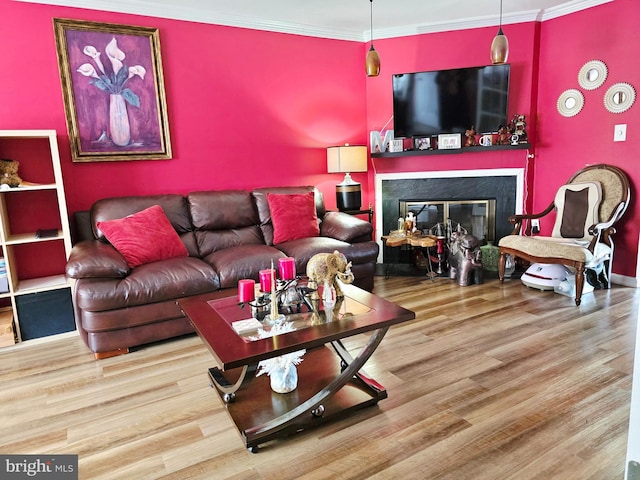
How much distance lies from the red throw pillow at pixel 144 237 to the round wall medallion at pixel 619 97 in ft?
12.6

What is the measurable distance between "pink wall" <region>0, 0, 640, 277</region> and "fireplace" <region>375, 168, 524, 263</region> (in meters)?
0.12

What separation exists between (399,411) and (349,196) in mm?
2586

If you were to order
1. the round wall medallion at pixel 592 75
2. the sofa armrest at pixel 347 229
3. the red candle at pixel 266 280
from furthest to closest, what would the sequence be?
the round wall medallion at pixel 592 75 → the sofa armrest at pixel 347 229 → the red candle at pixel 266 280

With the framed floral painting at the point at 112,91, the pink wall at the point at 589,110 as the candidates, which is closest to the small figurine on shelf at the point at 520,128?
the pink wall at the point at 589,110

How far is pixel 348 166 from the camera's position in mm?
4156

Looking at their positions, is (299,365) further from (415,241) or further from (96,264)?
(415,241)

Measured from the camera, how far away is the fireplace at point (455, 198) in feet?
14.1

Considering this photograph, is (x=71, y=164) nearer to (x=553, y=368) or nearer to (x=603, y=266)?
(x=553, y=368)

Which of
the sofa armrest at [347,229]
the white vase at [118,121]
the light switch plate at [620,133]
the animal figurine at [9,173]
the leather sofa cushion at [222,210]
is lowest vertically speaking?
the sofa armrest at [347,229]

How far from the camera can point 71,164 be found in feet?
10.9

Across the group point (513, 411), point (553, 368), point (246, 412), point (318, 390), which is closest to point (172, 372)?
point (246, 412)

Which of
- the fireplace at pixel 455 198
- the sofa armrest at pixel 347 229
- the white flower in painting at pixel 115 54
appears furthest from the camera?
the fireplace at pixel 455 198

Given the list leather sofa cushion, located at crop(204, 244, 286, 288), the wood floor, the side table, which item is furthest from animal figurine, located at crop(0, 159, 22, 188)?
the side table

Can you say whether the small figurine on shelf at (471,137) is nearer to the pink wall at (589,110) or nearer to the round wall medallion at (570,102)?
the pink wall at (589,110)
